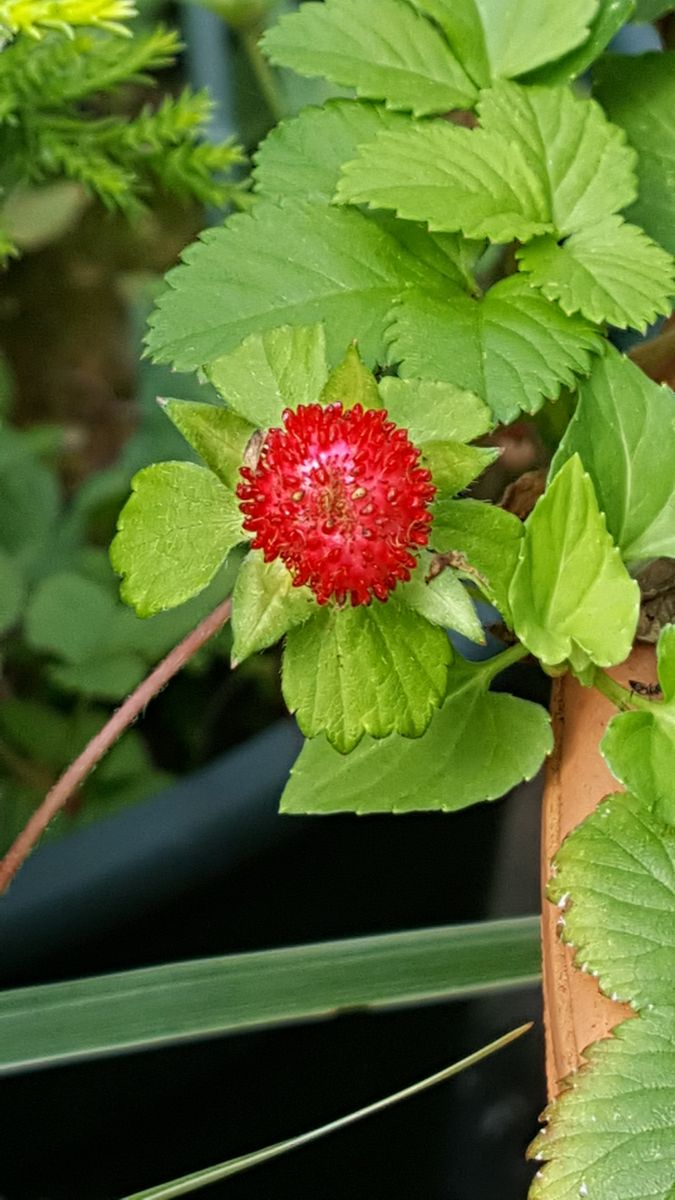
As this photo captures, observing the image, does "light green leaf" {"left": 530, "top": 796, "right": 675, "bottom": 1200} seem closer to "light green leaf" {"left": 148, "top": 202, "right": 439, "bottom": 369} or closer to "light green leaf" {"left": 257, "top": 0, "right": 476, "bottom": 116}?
"light green leaf" {"left": 148, "top": 202, "right": 439, "bottom": 369}

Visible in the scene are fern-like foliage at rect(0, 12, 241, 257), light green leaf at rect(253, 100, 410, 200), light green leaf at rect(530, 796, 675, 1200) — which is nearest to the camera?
light green leaf at rect(530, 796, 675, 1200)

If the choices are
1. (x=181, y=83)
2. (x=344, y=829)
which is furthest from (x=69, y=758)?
(x=181, y=83)

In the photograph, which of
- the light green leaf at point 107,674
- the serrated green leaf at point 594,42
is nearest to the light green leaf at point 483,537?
the serrated green leaf at point 594,42

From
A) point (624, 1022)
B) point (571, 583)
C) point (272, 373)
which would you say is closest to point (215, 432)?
point (272, 373)

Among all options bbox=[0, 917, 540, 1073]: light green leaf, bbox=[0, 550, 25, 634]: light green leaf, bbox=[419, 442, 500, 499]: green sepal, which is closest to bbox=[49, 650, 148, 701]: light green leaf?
bbox=[0, 550, 25, 634]: light green leaf

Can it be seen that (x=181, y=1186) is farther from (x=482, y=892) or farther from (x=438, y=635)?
(x=482, y=892)

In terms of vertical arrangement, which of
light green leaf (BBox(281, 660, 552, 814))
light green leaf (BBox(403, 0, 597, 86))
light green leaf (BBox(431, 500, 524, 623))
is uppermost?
light green leaf (BBox(403, 0, 597, 86))

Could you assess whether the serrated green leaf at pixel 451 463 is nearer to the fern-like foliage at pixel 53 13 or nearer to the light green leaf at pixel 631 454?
the light green leaf at pixel 631 454

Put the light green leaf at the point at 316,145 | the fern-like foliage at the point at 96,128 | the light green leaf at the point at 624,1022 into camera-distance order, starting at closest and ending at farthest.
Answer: the light green leaf at the point at 624,1022
the light green leaf at the point at 316,145
the fern-like foliage at the point at 96,128
